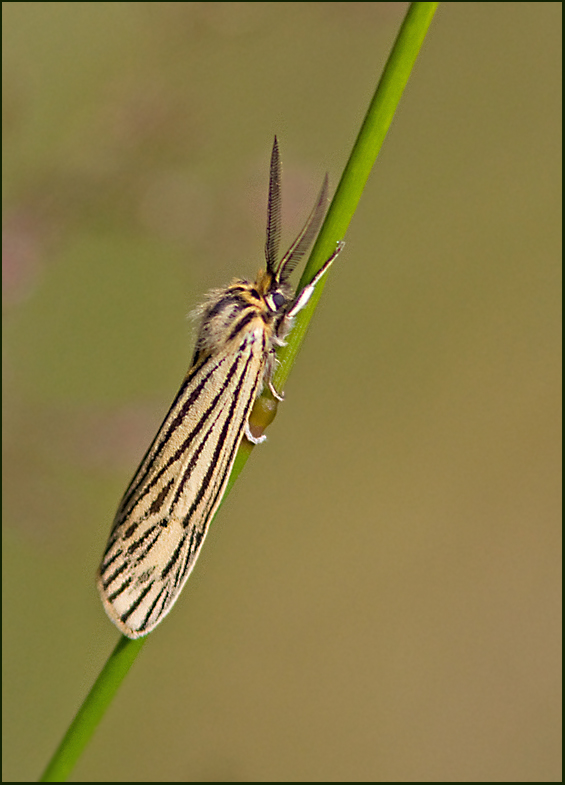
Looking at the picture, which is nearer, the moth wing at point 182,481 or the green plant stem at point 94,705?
the green plant stem at point 94,705

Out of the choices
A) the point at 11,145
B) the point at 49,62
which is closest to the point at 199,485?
the point at 11,145

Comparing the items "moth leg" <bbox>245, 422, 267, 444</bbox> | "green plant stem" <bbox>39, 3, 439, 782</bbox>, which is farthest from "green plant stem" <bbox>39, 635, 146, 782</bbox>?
"moth leg" <bbox>245, 422, 267, 444</bbox>

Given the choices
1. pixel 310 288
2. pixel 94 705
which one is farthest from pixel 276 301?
pixel 94 705

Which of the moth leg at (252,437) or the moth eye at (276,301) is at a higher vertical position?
the moth eye at (276,301)

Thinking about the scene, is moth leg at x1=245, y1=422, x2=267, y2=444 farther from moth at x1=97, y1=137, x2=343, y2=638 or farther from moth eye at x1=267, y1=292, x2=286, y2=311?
moth eye at x1=267, y1=292, x2=286, y2=311

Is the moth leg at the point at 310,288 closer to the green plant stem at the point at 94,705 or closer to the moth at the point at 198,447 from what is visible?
the moth at the point at 198,447

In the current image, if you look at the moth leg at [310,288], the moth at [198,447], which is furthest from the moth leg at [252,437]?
the moth leg at [310,288]

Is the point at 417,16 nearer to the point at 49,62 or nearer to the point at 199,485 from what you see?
the point at 199,485

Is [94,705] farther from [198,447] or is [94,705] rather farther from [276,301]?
[276,301]
